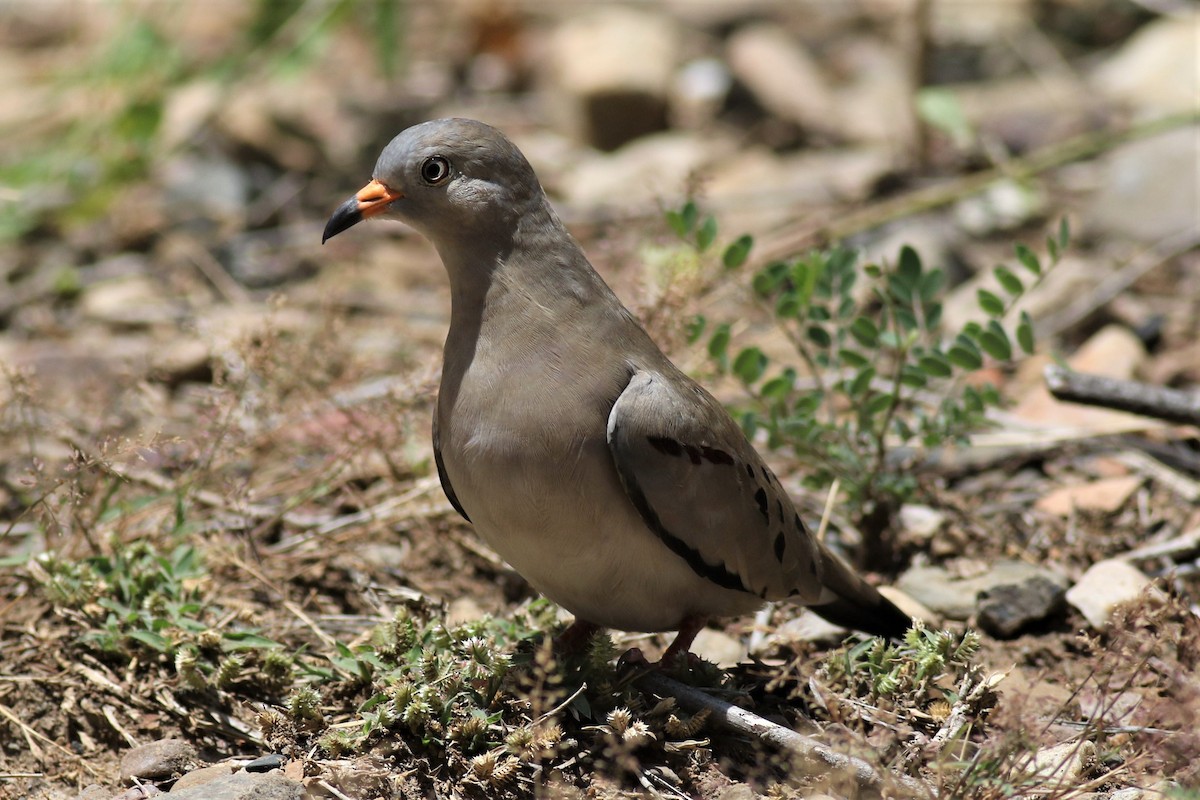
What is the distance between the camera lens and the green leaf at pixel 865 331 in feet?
14.7

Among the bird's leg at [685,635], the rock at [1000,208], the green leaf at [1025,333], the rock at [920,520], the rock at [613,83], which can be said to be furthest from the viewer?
the rock at [613,83]

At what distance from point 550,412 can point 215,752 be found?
1415 mm

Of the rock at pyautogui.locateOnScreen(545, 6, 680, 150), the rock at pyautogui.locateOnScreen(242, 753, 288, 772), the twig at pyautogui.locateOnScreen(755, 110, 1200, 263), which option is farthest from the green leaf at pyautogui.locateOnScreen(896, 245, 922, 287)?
the rock at pyautogui.locateOnScreen(545, 6, 680, 150)

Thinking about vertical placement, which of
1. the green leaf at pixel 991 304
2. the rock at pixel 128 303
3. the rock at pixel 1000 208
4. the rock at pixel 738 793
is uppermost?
the green leaf at pixel 991 304

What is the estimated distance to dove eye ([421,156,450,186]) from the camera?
3791 mm

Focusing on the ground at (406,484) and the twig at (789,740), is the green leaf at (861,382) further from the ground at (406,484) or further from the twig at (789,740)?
the twig at (789,740)

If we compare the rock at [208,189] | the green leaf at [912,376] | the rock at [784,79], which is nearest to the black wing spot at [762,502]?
the green leaf at [912,376]

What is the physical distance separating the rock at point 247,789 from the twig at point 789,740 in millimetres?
1042

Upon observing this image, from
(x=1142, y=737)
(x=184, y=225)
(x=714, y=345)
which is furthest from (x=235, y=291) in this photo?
(x=1142, y=737)

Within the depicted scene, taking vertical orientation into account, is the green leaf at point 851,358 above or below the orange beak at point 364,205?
below

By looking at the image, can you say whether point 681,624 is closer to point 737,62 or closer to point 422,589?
point 422,589

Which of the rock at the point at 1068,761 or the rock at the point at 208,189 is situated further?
the rock at the point at 208,189

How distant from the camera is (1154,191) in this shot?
7.14 m

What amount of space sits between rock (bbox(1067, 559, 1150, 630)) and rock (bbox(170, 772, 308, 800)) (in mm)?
2599
